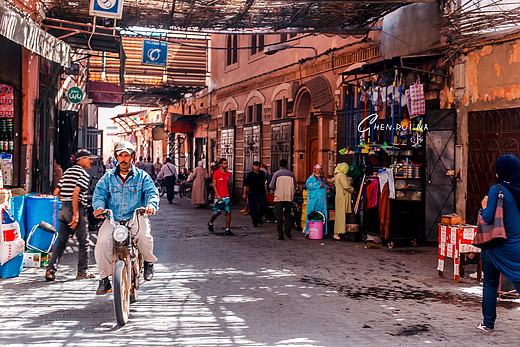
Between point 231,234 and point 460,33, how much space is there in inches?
253

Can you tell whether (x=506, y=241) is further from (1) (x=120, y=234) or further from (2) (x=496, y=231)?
(1) (x=120, y=234)

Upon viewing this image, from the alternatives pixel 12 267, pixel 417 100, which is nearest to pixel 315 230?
pixel 417 100

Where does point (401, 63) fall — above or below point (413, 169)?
above

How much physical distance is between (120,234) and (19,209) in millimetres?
3569

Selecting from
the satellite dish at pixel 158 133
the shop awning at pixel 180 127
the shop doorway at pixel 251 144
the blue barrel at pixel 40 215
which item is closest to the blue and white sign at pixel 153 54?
the shop doorway at pixel 251 144

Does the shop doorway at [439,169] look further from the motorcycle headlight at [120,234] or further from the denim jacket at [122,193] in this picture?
the motorcycle headlight at [120,234]

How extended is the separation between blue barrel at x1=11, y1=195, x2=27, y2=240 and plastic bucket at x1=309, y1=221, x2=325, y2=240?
641 centimetres

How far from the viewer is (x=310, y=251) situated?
470 inches

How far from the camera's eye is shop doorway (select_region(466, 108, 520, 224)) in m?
11.2

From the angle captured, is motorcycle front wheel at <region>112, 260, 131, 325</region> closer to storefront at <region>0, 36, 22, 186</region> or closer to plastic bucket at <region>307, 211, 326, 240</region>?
storefront at <region>0, 36, 22, 186</region>

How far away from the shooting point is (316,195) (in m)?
14.0

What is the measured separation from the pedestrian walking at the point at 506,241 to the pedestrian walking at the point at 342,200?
7358 mm

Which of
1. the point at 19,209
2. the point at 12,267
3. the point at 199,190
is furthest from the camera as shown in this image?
the point at 199,190

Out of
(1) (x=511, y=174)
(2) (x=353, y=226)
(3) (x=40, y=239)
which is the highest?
(1) (x=511, y=174)
